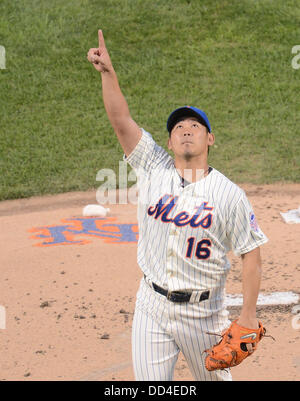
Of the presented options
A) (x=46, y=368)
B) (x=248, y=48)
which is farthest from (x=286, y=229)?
(x=248, y=48)

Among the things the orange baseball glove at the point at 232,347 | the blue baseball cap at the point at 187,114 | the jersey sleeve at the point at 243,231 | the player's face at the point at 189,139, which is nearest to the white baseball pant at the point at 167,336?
the orange baseball glove at the point at 232,347

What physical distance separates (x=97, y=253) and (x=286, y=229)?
2.14 metres

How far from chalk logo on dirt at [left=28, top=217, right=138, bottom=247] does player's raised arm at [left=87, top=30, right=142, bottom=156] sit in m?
3.86

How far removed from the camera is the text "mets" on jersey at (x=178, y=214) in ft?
11.6

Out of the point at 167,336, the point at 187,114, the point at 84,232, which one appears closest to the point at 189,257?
the point at 167,336

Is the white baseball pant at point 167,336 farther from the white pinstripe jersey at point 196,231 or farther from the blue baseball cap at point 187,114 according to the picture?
the blue baseball cap at point 187,114

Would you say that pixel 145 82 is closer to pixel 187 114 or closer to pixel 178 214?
pixel 187 114

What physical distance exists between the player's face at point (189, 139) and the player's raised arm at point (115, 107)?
0.22 meters

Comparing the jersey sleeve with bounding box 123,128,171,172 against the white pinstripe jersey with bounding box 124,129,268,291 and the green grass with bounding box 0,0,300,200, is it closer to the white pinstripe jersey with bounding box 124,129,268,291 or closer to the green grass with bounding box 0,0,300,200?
the white pinstripe jersey with bounding box 124,129,268,291

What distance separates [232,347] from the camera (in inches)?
135

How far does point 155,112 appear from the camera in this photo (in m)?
13.5

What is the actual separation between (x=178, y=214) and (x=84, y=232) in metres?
4.58

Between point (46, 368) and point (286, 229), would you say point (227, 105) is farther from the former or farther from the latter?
point (46, 368)

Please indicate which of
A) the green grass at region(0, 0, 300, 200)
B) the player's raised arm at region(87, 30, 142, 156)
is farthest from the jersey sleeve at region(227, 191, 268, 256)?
the green grass at region(0, 0, 300, 200)
